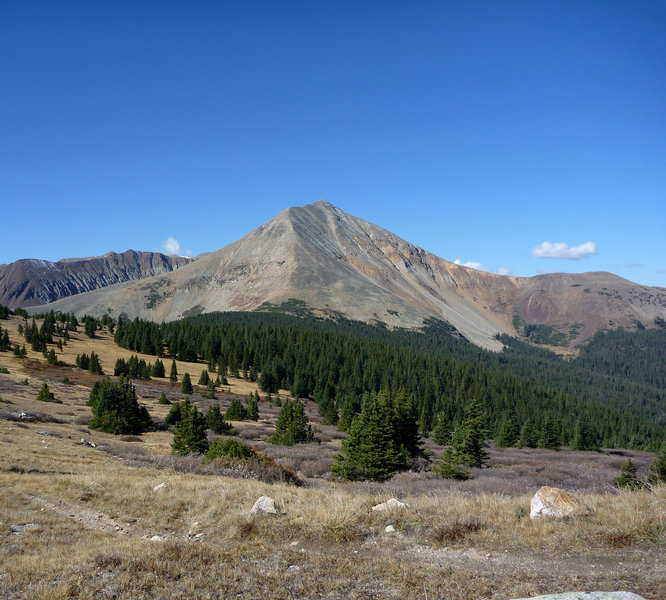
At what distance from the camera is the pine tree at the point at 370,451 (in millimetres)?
25422

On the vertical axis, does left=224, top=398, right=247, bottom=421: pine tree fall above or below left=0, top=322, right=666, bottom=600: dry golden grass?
below

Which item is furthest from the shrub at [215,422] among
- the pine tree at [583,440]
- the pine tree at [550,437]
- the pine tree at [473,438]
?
the pine tree at [583,440]

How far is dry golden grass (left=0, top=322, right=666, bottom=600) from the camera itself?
7.37 meters

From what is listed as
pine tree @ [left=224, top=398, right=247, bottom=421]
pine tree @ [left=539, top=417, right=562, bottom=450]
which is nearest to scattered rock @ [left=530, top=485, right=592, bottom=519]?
pine tree @ [left=224, top=398, right=247, bottom=421]

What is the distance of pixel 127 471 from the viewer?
2052 cm

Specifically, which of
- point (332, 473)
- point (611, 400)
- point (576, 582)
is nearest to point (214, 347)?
point (332, 473)

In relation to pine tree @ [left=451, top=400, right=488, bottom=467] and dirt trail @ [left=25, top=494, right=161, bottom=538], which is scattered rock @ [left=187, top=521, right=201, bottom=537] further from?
pine tree @ [left=451, top=400, right=488, bottom=467]

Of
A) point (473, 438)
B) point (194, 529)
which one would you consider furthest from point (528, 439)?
point (194, 529)

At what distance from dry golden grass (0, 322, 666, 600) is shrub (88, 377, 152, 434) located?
23.6 m

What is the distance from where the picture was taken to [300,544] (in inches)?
404

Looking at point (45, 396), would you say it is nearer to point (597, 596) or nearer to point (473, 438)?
point (473, 438)

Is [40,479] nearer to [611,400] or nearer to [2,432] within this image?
[2,432]

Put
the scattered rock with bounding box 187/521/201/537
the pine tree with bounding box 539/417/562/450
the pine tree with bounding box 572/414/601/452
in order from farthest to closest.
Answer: the pine tree with bounding box 572/414/601/452 < the pine tree with bounding box 539/417/562/450 < the scattered rock with bounding box 187/521/201/537

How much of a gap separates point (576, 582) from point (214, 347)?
12530 centimetres
